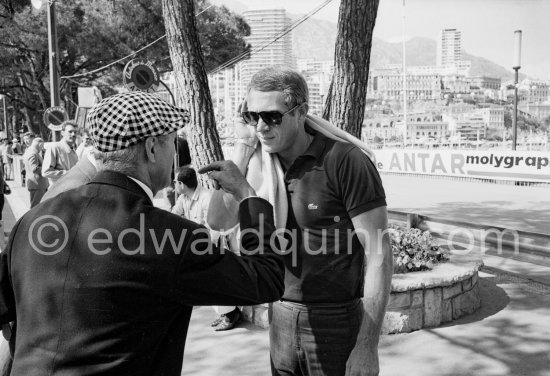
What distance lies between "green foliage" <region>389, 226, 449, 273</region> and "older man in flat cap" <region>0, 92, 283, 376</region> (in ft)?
12.3

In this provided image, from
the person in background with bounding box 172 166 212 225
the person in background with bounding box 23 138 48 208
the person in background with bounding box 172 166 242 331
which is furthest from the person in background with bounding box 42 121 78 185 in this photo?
the person in background with bounding box 172 166 212 225

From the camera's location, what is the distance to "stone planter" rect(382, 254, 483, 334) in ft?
15.6

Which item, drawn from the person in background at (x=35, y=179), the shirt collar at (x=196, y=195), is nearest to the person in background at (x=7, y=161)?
the person in background at (x=35, y=179)

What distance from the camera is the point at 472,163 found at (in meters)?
18.5

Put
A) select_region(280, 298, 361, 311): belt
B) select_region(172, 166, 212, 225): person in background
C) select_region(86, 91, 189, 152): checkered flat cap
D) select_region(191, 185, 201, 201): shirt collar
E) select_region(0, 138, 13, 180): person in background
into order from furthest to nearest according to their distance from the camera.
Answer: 1. select_region(0, 138, 13, 180): person in background
2. select_region(191, 185, 201, 201): shirt collar
3. select_region(172, 166, 212, 225): person in background
4. select_region(280, 298, 361, 311): belt
5. select_region(86, 91, 189, 152): checkered flat cap

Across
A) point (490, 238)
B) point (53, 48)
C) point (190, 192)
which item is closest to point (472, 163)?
point (490, 238)

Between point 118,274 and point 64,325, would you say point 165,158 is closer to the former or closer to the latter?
point 118,274

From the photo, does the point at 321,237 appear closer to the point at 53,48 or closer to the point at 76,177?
the point at 76,177

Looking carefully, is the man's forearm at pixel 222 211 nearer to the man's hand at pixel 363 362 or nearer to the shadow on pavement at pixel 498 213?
the man's hand at pixel 363 362

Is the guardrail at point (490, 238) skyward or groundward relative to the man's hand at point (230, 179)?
groundward

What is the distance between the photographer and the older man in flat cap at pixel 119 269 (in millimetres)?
1432

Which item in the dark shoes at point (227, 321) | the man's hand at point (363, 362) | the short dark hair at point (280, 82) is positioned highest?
the short dark hair at point (280, 82)

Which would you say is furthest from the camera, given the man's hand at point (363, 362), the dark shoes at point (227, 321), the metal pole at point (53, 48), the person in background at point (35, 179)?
the metal pole at point (53, 48)

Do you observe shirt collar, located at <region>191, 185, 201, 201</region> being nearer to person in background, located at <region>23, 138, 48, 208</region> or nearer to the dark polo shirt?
the dark polo shirt
